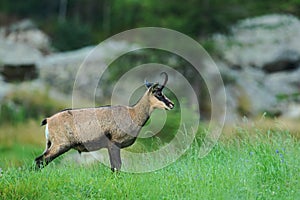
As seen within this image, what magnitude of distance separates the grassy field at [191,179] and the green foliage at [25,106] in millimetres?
10325

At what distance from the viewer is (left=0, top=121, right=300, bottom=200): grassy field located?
7.30 metres

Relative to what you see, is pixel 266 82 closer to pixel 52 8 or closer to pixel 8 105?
pixel 8 105

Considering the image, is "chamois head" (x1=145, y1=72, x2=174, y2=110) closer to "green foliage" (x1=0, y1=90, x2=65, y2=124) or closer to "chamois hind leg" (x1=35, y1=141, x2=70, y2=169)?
"chamois hind leg" (x1=35, y1=141, x2=70, y2=169)

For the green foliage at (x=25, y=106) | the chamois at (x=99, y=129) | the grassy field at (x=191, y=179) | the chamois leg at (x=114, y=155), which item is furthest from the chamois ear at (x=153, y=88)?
the green foliage at (x=25, y=106)

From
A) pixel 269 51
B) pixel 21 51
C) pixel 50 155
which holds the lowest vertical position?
pixel 50 155

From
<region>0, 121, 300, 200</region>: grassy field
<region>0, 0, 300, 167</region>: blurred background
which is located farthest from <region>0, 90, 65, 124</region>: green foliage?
<region>0, 121, 300, 200</region>: grassy field

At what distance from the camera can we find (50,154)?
26.6 feet

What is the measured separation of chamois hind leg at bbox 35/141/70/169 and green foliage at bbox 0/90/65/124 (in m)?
10.2

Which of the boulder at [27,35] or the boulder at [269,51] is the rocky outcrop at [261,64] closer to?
the boulder at [269,51]

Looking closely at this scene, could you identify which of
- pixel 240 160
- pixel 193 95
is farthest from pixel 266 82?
pixel 240 160

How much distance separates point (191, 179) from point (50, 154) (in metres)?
1.70

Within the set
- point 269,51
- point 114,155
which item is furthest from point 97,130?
point 269,51

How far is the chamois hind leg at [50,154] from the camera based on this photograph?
8.08m

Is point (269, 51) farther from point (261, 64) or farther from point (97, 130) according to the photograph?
point (97, 130)
